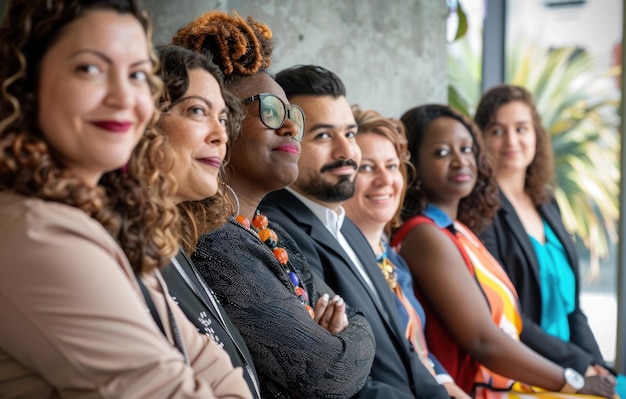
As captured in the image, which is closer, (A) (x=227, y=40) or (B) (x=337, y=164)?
(A) (x=227, y=40)

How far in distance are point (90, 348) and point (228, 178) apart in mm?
1186

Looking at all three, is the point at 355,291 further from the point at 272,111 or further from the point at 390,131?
the point at 390,131

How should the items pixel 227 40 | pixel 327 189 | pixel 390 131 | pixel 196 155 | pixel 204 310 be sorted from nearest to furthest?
pixel 204 310
pixel 196 155
pixel 227 40
pixel 327 189
pixel 390 131

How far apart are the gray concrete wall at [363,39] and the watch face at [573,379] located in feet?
4.42

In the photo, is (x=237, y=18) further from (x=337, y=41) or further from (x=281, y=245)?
(x=337, y=41)

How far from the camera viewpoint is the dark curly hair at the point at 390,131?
3.17 metres

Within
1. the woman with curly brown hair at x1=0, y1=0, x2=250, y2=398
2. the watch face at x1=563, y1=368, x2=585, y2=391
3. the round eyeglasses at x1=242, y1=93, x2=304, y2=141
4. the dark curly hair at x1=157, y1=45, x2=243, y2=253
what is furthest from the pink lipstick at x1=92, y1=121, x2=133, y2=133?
the watch face at x1=563, y1=368, x2=585, y2=391

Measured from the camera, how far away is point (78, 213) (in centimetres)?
123

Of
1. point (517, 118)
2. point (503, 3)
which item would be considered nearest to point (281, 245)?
point (517, 118)

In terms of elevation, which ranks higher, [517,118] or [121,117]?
[121,117]

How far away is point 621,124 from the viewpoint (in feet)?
15.7

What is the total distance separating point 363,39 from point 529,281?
1268mm

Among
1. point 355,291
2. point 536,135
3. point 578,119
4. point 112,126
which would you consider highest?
point 112,126

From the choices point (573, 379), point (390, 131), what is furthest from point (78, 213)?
point (573, 379)
